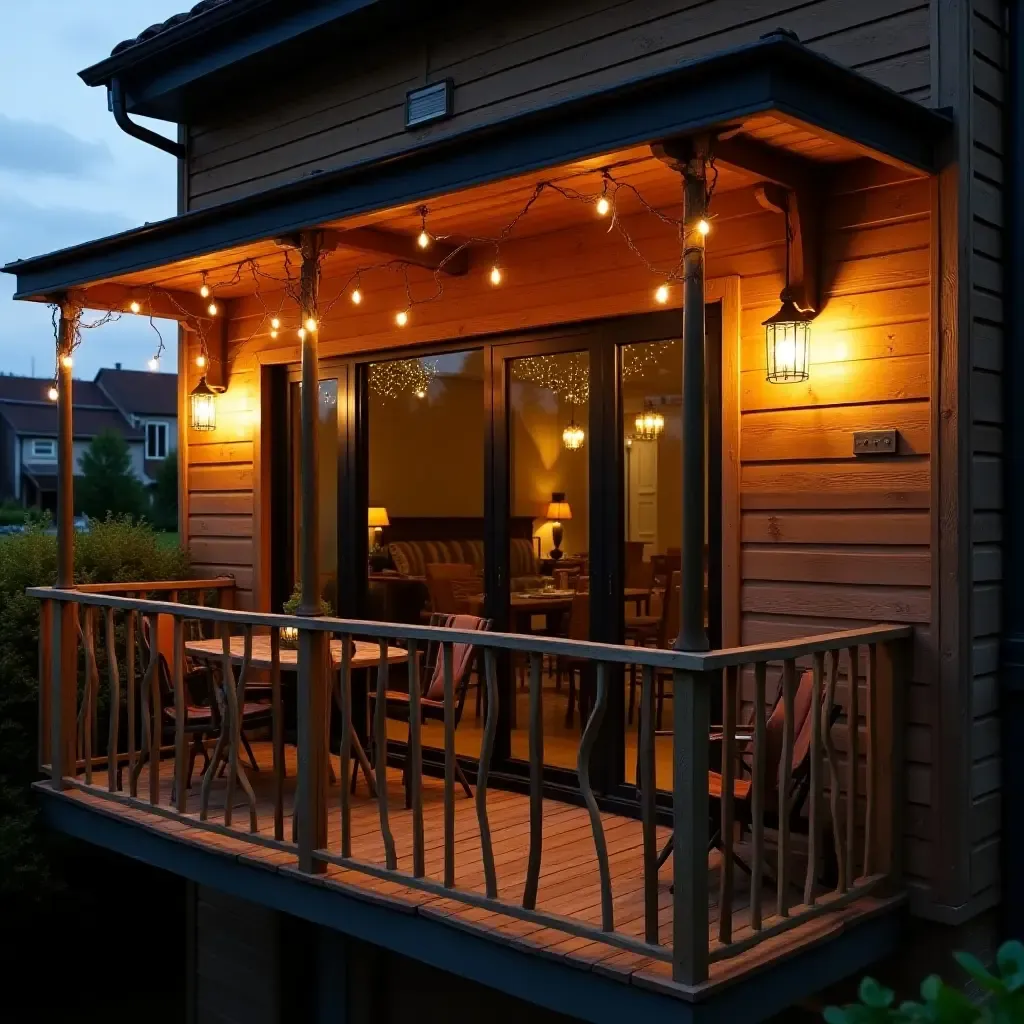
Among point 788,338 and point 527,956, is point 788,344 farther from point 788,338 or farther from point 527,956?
point 527,956

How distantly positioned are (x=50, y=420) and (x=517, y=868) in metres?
50.9

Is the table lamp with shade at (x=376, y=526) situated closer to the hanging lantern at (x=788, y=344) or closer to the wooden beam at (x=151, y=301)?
the wooden beam at (x=151, y=301)

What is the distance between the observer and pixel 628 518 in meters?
5.32

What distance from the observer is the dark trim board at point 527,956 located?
11.1ft

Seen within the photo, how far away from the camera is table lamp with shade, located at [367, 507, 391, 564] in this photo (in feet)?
22.5

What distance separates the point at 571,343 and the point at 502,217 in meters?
0.65

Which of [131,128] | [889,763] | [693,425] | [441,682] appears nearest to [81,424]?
[131,128]

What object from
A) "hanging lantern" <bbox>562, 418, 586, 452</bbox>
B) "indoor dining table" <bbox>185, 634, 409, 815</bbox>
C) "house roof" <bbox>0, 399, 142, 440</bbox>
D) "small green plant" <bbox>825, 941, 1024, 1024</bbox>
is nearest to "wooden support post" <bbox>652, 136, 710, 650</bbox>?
"indoor dining table" <bbox>185, 634, 409, 815</bbox>

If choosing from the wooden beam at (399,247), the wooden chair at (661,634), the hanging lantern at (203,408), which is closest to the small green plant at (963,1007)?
the wooden beam at (399,247)

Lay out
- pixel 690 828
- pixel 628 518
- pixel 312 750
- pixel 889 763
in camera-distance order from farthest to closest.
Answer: pixel 628 518, pixel 312 750, pixel 889 763, pixel 690 828

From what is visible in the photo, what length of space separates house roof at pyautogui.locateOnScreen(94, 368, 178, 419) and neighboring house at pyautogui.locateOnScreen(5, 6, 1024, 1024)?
1897 inches

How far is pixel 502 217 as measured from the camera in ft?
16.5

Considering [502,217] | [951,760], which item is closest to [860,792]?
[951,760]

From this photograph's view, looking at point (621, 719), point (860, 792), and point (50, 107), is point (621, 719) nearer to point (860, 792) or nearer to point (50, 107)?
point (860, 792)
